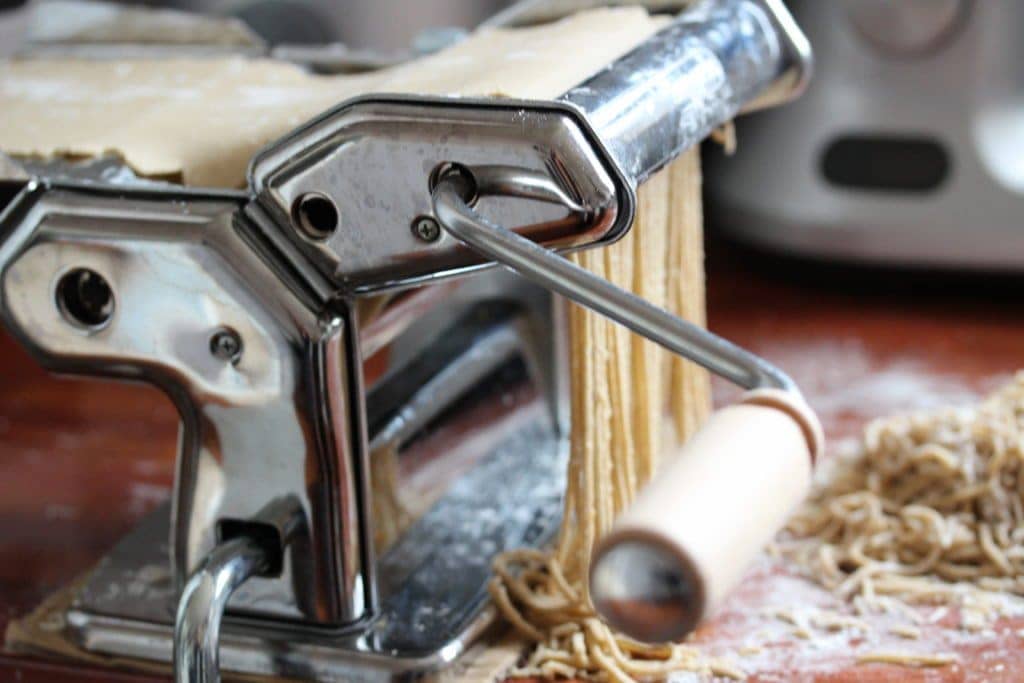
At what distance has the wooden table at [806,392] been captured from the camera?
685 mm

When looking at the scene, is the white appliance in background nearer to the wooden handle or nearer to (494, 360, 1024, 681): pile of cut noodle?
(494, 360, 1024, 681): pile of cut noodle

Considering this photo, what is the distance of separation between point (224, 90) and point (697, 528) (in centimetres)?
45

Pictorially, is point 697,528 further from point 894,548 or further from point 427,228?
point 894,548

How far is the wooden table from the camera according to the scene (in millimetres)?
685

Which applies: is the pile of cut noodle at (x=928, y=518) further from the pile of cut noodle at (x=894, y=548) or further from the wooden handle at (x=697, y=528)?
the wooden handle at (x=697, y=528)

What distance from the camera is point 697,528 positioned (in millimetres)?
407

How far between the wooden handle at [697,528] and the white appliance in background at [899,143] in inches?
29.2

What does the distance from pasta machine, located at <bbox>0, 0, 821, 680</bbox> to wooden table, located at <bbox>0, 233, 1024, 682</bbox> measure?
86mm

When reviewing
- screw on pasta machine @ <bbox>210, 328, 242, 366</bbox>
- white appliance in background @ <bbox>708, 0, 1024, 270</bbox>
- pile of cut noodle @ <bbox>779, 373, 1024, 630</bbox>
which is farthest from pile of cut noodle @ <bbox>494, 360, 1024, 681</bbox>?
white appliance in background @ <bbox>708, 0, 1024, 270</bbox>

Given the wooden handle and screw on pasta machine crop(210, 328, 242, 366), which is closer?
the wooden handle

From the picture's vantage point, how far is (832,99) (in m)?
1.19

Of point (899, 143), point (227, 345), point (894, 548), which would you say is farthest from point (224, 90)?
point (899, 143)

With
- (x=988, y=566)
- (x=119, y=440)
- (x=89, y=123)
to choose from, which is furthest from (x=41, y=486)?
(x=988, y=566)

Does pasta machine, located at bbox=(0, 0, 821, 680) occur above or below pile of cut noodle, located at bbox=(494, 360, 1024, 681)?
above
